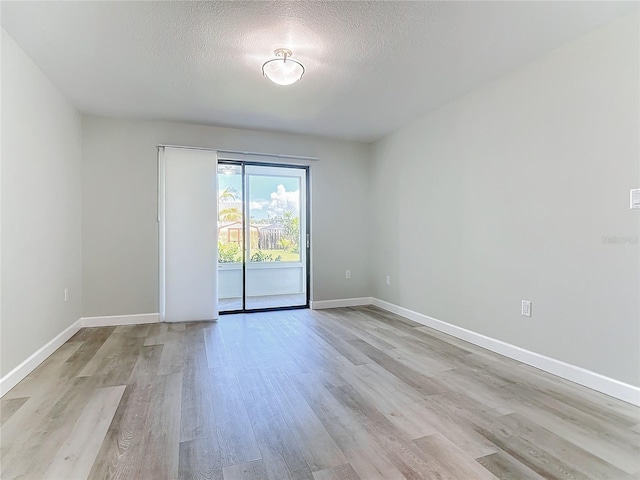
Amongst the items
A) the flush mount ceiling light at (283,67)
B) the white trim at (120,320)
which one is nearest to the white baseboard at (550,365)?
the flush mount ceiling light at (283,67)

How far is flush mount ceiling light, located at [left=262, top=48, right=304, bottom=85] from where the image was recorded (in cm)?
249

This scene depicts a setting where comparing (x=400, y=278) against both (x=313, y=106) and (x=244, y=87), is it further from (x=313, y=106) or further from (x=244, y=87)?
(x=244, y=87)

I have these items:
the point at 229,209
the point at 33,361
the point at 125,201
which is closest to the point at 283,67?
the point at 229,209

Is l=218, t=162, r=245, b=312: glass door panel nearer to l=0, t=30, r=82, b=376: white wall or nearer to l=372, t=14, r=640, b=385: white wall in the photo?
l=0, t=30, r=82, b=376: white wall

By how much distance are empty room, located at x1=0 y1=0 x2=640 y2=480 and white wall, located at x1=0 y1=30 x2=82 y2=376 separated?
25 mm

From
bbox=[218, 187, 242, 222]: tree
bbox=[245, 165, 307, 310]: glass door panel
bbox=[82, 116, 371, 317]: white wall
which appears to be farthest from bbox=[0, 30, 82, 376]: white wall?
bbox=[245, 165, 307, 310]: glass door panel

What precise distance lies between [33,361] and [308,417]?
2.29 m

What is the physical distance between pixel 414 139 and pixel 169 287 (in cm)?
354

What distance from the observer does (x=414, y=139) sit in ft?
13.3

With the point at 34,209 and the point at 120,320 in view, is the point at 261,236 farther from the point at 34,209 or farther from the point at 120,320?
the point at 34,209

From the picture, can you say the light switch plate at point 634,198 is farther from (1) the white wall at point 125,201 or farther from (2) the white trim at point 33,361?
(2) the white trim at point 33,361

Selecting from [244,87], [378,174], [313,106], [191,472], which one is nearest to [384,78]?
[313,106]

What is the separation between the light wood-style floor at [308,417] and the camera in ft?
4.86

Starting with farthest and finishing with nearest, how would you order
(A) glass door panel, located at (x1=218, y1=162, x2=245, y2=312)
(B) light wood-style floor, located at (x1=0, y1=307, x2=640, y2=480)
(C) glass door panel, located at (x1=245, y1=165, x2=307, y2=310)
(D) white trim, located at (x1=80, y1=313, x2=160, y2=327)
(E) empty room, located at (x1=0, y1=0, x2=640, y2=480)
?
(C) glass door panel, located at (x1=245, y1=165, x2=307, y2=310), (A) glass door panel, located at (x1=218, y1=162, x2=245, y2=312), (D) white trim, located at (x1=80, y1=313, x2=160, y2=327), (E) empty room, located at (x1=0, y1=0, x2=640, y2=480), (B) light wood-style floor, located at (x1=0, y1=307, x2=640, y2=480)
